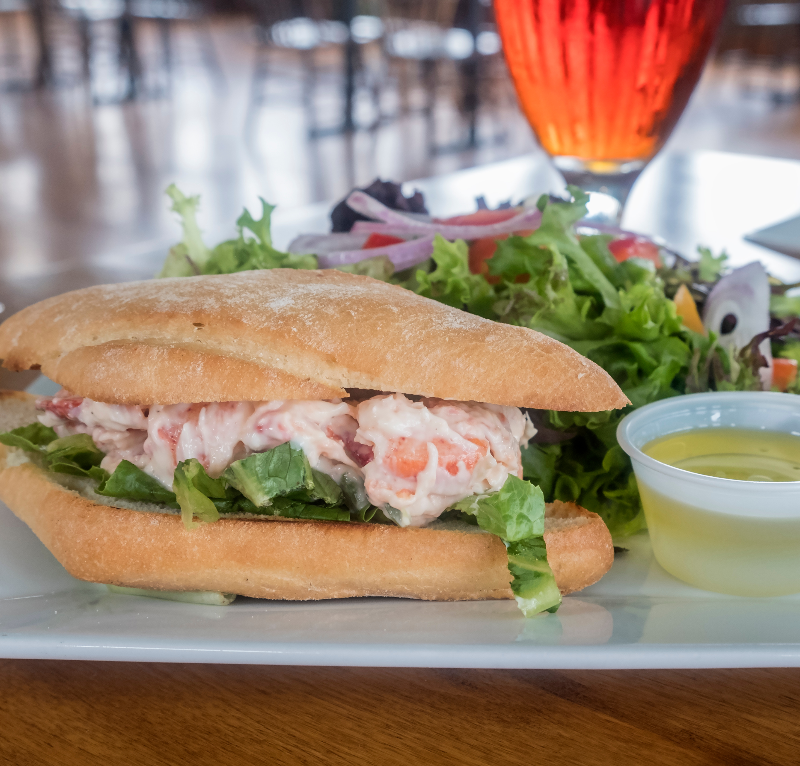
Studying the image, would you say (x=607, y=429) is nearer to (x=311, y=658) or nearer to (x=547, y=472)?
(x=547, y=472)

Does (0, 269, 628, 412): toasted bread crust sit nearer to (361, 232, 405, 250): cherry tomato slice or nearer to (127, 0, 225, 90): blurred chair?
(361, 232, 405, 250): cherry tomato slice

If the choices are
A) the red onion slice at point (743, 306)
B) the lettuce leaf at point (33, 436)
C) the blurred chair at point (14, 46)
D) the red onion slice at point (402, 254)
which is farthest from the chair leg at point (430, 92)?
the lettuce leaf at point (33, 436)

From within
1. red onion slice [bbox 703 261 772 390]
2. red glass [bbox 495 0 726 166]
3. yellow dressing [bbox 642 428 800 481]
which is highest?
red glass [bbox 495 0 726 166]

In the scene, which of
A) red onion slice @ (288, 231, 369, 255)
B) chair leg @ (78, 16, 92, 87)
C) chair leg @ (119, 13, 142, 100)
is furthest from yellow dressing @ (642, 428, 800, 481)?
chair leg @ (78, 16, 92, 87)

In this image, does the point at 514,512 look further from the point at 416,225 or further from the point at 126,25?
the point at 126,25

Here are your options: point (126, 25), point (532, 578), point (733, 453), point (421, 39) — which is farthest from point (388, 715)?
point (126, 25)
